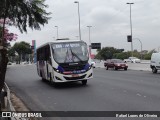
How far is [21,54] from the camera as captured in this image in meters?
146

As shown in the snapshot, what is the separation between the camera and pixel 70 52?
19.7m

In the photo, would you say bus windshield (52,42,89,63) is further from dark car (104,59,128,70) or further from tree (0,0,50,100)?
dark car (104,59,128,70)

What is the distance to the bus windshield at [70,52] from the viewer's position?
1948 centimetres

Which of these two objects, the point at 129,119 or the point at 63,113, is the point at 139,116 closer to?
the point at 129,119

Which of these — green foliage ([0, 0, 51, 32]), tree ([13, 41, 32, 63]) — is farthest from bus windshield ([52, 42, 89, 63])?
tree ([13, 41, 32, 63])

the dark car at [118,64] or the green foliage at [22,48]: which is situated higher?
the green foliage at [22,48]

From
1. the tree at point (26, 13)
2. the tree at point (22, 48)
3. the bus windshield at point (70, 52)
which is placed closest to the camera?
the bus windshield at point (70, 52)

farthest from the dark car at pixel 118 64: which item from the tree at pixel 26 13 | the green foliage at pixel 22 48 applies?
the green foliage at pixel 22 48

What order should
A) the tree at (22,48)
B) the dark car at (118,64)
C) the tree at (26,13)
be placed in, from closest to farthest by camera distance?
the tree at (26,13)
the dark car at (118,64)
the tree at (22,48)

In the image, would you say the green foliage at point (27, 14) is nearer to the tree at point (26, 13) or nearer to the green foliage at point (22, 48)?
the tree at point (26, 13)

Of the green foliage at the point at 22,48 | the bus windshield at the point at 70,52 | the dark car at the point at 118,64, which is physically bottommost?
the dark car at the point at 118,64

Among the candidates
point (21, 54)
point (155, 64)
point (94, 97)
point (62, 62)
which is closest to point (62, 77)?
point (62, 62)

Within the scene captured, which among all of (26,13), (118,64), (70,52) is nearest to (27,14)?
(26,13)

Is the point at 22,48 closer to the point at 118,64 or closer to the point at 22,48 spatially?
the point at 22,48
